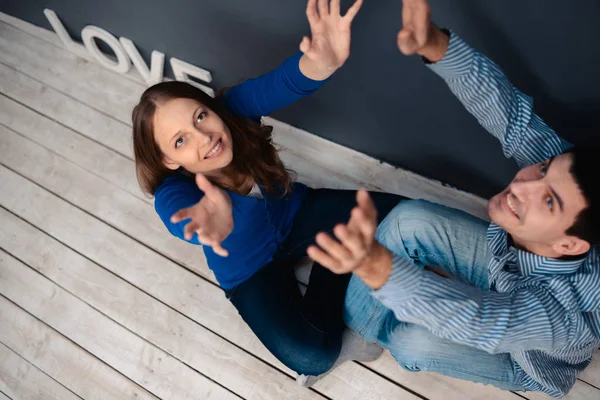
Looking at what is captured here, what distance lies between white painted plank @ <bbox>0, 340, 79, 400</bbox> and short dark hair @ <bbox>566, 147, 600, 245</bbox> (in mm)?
1435

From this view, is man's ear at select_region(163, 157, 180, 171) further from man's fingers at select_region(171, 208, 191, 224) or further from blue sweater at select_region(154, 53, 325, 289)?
man's fingers at select_region(171, 208, 191, 224)

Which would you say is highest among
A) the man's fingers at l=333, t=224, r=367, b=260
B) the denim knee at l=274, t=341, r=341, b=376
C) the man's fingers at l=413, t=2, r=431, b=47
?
the man's fingers at l=413, t=2, r=431, b=47

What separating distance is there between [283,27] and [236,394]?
3.44 ft

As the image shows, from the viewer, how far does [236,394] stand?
1426 mm

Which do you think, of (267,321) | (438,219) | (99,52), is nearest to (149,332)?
(267,321)

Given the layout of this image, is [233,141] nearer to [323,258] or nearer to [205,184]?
[205,184]


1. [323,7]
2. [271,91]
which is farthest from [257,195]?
[323,7]

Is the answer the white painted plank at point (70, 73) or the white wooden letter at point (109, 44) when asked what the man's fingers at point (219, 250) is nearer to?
the white painted plank at point (70, 73)

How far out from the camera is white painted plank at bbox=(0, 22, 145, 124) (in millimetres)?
1859

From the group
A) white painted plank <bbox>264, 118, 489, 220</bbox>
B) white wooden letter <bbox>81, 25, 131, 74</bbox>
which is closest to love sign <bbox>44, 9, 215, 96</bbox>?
white wooden letter <bbox>81, 25, 131, 74</bbox>

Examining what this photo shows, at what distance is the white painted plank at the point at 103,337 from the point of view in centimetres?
145

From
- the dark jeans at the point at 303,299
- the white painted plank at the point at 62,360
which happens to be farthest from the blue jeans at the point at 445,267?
the white painted plank at the point at 62,360

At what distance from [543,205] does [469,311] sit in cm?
23

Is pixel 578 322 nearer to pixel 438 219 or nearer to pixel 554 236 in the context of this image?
pixel 554 236
